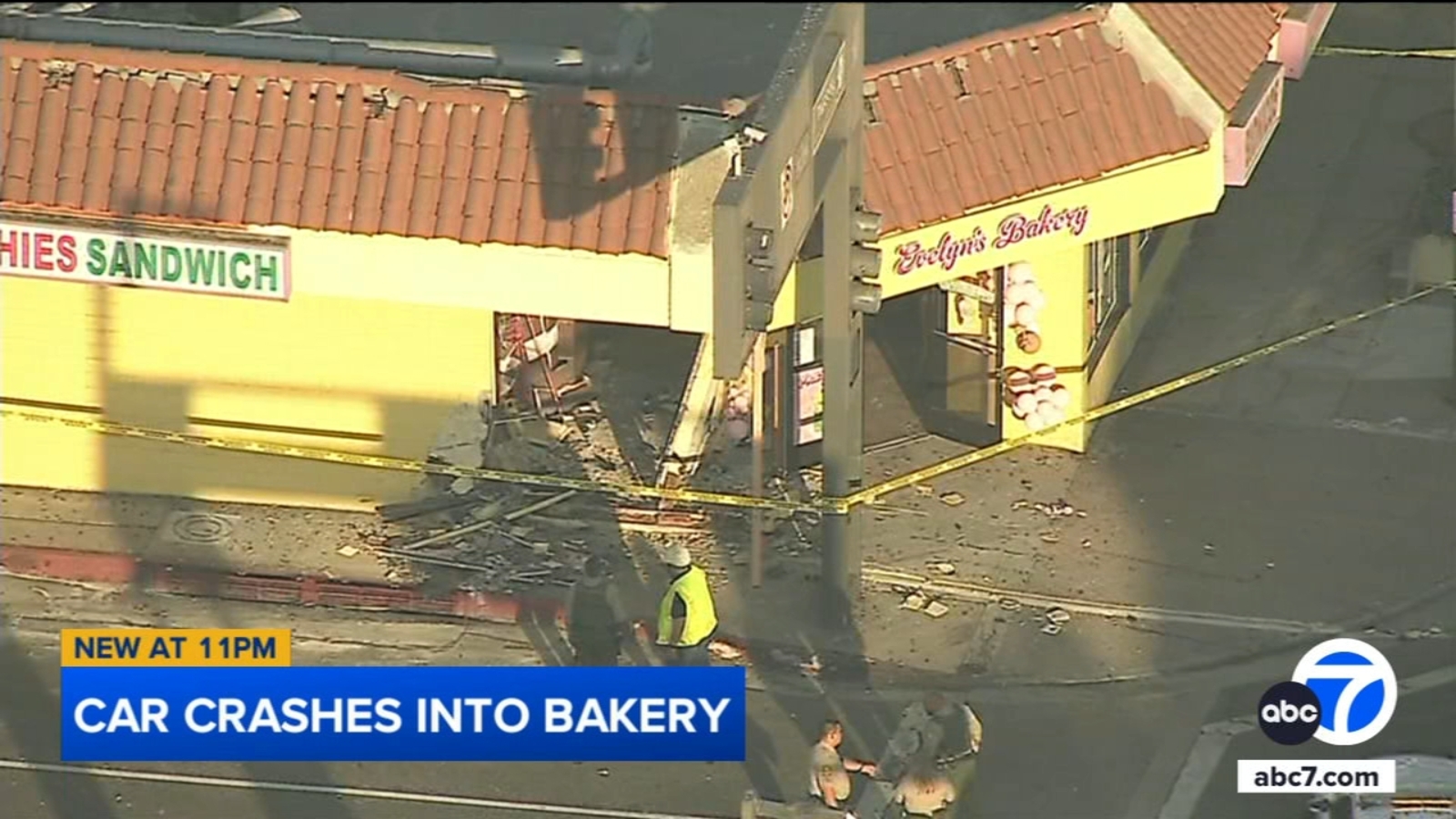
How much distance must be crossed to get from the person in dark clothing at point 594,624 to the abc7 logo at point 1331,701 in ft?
14.5

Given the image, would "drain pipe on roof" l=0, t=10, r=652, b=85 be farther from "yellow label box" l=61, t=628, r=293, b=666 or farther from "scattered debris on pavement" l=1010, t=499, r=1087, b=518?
"scattered debris on pavement" l=1010, t=499, r=1087, b=518

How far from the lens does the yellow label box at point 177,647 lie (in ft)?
74.6

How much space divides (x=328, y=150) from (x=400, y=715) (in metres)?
4.10

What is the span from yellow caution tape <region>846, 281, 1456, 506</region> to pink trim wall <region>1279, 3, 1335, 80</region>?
2177mm

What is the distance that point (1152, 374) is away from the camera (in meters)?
27.5

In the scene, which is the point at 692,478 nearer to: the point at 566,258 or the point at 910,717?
the point at 566,258

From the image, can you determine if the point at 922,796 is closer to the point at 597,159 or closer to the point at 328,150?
the point at 597,159

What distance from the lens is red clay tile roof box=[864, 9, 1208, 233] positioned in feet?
76.9

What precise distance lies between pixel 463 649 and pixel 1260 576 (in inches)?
231

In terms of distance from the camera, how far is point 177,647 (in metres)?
22.9

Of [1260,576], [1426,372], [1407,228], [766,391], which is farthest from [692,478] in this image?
[1407,228]

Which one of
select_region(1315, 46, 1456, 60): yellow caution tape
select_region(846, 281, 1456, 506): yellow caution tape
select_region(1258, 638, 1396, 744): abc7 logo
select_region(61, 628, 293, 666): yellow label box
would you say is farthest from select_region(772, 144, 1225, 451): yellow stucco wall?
select_region(1315, 46, 1456, 60): yellow caution tape

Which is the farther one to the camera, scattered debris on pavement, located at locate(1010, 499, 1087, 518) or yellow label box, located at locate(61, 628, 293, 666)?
scattered debris on pavement, located at locate(1010, 499, 1087, 518)

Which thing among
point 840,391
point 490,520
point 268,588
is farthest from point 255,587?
point 840,391
